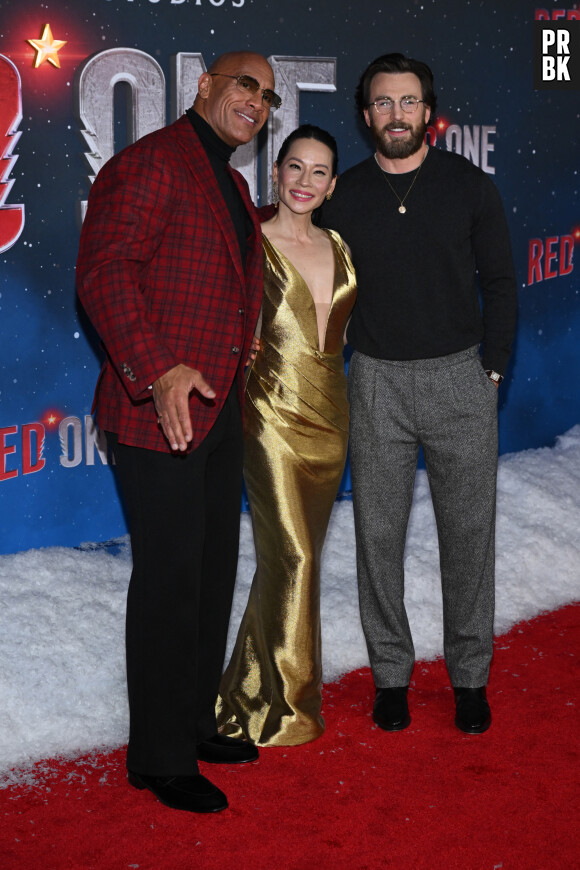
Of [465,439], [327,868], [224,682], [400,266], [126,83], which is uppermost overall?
[126,83]

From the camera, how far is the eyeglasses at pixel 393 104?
298 centimetres

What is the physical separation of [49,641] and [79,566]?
0.69 meters

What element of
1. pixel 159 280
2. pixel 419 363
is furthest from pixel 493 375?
pixel 159 280

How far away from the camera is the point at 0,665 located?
3.36m

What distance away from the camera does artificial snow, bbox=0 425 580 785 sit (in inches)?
122

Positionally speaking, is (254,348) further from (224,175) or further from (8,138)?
(8,138)

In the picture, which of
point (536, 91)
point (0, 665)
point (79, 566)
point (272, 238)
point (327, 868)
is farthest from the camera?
point (536, 91)

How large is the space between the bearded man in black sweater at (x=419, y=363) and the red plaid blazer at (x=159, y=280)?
54 cm

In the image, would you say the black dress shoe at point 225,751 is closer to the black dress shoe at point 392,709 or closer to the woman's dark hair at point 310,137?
the black dress shoe at point 392,709

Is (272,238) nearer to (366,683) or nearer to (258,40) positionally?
(366,683)

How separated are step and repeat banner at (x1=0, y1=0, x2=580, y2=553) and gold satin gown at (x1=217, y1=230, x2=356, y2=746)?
1779 millimetres

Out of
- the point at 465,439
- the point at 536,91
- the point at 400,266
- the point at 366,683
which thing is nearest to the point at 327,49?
the point at 536,91

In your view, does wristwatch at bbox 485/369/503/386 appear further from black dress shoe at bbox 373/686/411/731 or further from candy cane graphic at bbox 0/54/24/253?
candy cane graphic at bbox 0/54/24/253

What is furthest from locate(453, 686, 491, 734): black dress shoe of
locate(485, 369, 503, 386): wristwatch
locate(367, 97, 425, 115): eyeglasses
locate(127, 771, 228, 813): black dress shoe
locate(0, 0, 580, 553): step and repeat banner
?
locate(0, 0, 580, 553): step and repeat banner
